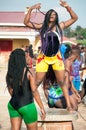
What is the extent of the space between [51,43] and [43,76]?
571mm

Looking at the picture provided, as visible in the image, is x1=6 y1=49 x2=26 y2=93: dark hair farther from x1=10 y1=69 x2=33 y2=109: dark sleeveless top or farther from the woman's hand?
the woman's hand

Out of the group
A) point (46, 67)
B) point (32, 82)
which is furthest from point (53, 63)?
point (32, 82)

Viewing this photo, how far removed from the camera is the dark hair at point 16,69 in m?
5.31

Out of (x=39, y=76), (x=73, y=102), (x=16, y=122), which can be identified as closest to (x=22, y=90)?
(x=16, y=122)

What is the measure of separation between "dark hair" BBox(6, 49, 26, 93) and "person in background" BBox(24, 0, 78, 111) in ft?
3.60

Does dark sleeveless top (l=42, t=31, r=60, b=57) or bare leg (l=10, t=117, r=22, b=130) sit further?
dark sleeveless top (l=42, t=31, r=60, b=57)

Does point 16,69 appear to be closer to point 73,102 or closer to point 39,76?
point 39,76

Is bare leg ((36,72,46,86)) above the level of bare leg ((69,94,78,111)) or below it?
above

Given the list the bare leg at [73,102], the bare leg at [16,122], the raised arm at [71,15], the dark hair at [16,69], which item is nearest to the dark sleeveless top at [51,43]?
the raised arm at [71,15]

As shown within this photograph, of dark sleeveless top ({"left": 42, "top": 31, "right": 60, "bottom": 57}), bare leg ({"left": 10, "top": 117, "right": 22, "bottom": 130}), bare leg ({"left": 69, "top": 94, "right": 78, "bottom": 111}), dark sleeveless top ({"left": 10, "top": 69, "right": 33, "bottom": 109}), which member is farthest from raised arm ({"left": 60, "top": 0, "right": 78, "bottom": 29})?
bare leg ({"left": 10, "top": 117, "right": 22, "bottom": 130})

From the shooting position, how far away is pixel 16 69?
533cm

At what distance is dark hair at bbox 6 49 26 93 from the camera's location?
5310 millimetres

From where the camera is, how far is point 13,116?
17.9 feet

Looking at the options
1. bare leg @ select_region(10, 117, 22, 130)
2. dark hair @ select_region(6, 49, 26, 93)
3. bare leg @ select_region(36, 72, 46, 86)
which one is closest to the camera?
dark hair @ select_region(6, 49, 26, 93)
